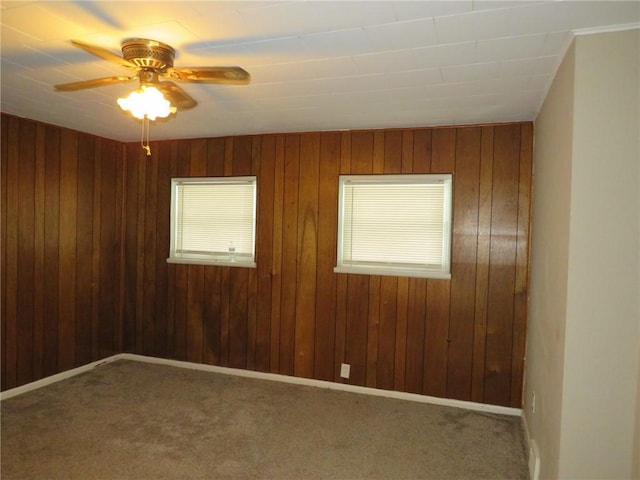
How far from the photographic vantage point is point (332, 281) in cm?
351

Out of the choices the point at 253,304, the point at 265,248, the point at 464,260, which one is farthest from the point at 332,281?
the point at 464,260

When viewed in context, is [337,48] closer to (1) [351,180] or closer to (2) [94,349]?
(1) [351,180]

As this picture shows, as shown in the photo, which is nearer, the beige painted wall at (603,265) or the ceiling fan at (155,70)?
the beige painted wall at (603,265)

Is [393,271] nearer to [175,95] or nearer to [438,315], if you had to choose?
[438,315]

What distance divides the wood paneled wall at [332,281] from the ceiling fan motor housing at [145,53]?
1866 millimetres

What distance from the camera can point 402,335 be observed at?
3.33 m

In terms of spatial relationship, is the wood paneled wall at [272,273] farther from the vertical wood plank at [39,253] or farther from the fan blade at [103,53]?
the fan blade at [103,53]

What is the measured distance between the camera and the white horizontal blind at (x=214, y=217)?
3789 millimetres

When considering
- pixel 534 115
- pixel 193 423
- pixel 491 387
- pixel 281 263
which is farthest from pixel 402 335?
pixel 534 115

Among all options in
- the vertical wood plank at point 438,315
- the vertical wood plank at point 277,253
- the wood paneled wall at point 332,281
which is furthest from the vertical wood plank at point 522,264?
the vertical wood plank at point 277,253

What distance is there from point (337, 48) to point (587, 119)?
43.6 inches

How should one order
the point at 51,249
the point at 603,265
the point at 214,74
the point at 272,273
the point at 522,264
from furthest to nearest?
the point at 272,273
the point at 51,249
the point at 522,264
the point at 214,74
the point at 603,265

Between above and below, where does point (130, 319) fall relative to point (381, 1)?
below

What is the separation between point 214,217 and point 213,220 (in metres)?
0.03
